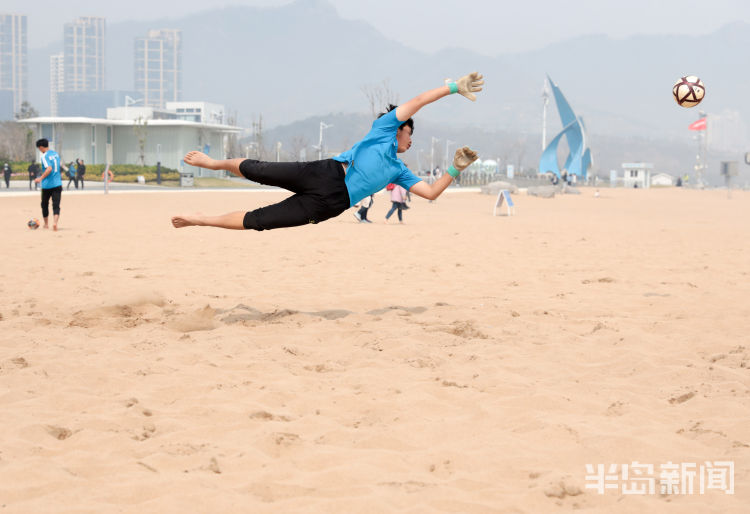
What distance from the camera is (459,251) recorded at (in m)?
13.4

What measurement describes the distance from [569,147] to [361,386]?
106m

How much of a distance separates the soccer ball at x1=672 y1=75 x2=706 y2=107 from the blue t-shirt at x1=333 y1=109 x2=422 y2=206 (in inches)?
240

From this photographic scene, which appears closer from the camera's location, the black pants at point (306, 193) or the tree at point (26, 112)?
the black pants at point (306, 193)

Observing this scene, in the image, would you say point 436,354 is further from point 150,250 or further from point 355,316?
point 150,250

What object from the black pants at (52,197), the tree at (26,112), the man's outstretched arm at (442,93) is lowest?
the black pants at (52,197)

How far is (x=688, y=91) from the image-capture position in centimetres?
1149

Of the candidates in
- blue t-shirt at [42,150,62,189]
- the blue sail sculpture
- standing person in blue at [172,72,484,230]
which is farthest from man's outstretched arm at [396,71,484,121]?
the blue sail sculpture

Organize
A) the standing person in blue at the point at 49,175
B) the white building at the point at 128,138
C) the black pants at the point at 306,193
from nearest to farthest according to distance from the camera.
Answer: the black pants at the point at 306,193 → the standing person in blue at the point at 49,175 → the white building at the point at 128,138

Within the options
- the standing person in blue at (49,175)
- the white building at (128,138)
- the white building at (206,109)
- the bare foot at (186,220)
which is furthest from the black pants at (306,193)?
the white building at (206,109)

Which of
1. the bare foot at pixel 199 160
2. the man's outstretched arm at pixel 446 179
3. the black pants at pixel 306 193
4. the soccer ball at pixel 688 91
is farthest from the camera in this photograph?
the soccer ball at pixel 688 91

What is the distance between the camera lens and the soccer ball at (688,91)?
1129cm

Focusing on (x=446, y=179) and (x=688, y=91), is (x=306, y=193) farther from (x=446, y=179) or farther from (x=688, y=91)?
(x=688, y=91)

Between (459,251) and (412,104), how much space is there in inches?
271

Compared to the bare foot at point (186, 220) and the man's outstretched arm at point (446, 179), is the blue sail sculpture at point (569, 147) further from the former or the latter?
the bare foot at point (186, 220)
